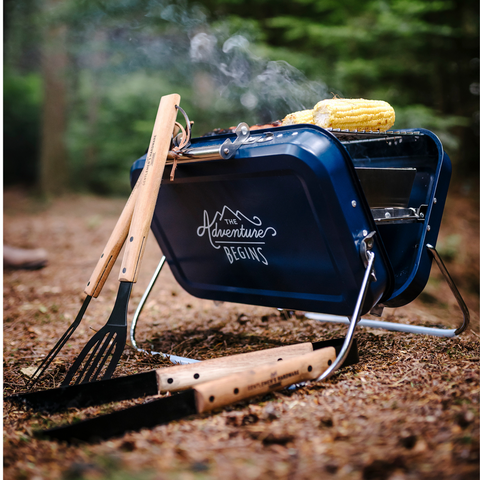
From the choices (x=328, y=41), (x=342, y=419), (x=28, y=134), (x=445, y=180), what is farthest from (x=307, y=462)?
(x=28, y=134)

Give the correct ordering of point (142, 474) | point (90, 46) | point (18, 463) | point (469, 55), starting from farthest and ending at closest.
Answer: point (90, 46), point (469, 55), point (18, 463), point (142, 474)

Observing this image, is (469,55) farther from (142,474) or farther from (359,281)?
(142,474)

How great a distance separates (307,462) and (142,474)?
47 cm

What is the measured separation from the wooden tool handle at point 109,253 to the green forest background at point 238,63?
237 cm

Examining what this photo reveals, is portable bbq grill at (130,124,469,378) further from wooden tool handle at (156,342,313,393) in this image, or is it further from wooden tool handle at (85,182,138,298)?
wooden tool handle at (85,182,138,298)

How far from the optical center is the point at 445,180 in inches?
104

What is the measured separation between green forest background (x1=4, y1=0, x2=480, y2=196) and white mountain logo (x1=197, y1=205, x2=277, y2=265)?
6.70ft

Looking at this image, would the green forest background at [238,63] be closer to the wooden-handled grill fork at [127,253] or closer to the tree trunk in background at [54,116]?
the tree trunk in background at [54,116]

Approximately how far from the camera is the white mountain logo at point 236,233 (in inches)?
99.7

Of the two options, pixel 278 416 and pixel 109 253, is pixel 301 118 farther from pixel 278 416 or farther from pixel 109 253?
pixel 278 416

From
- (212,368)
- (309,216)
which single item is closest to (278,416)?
(212,368)

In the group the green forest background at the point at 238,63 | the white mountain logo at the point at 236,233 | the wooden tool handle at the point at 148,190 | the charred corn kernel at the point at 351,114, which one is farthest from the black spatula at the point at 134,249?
the green forest background at the point at 238,63

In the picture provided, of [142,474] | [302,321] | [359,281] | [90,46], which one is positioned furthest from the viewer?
[90,46]

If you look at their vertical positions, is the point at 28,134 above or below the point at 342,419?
above
